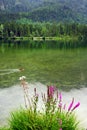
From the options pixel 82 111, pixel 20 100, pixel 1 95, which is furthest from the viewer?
pixel 1 95

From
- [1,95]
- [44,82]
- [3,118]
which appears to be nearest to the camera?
[3,118]

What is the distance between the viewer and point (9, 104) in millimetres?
21812

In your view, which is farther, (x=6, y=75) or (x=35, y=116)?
(x=6, y=75)

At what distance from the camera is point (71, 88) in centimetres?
2905

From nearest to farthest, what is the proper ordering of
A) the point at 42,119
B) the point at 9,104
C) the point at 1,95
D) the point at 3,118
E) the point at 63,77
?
the point at 42,119
the point at 3,118
the point at 9,104
the point at 1,95
the point at 63,77

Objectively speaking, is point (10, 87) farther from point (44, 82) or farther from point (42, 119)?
point (42, 119)

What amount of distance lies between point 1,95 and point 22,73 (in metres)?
14.9

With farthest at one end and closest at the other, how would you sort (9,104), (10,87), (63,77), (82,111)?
(63,77) < (10,87) < (9,104) < (82,111)

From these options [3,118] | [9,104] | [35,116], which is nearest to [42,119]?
[35,116]

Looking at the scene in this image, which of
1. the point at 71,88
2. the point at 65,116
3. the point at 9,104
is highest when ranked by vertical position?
the point at 65,116

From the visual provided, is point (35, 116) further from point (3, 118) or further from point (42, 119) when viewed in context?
point (3, 118)

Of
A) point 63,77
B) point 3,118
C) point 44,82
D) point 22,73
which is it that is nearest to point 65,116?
point 3,118

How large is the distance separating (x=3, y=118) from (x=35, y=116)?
19.3ft

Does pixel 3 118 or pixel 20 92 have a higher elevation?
pixel 3 118
